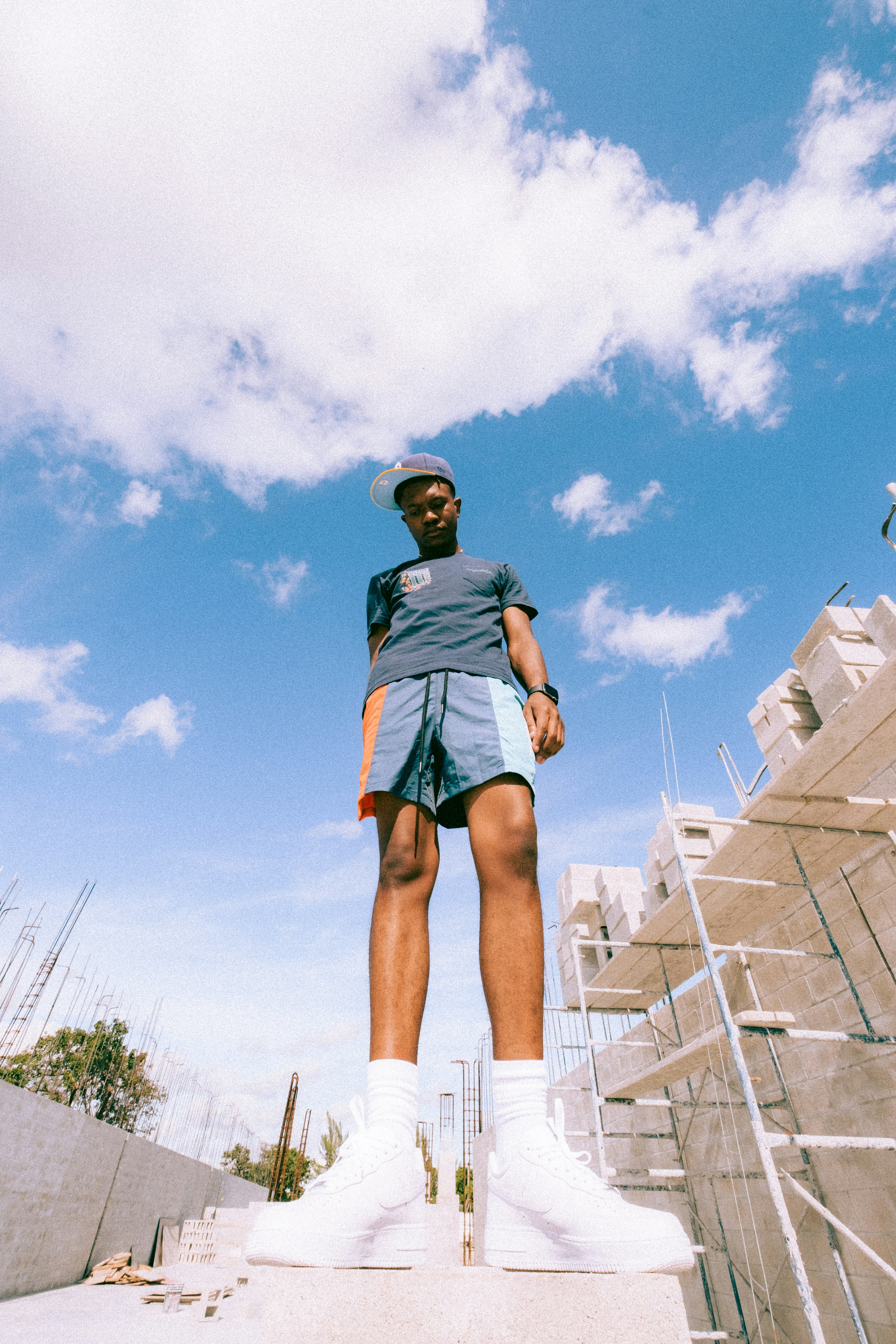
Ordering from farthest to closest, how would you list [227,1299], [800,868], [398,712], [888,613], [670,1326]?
[227,1299], [800,868], [888,613], [398,712], [670,1326]

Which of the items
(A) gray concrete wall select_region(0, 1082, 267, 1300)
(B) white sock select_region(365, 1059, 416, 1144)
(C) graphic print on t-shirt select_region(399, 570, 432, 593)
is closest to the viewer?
(B) white sock select_region(365, 1059, 416, 1144)

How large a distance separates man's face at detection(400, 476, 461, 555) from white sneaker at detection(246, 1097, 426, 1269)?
136 cm

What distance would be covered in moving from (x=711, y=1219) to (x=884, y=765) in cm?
402

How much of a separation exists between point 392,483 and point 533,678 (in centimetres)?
73

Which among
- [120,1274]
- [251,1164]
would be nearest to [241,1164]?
[251,1164]

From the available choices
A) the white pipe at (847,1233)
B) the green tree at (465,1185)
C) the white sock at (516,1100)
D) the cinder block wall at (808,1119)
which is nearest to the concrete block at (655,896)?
the cinder block wall at (808,1119)

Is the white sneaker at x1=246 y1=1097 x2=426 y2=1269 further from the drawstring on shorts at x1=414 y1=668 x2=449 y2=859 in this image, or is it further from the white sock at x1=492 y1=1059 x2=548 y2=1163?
the drawstring on shorts at x1=414 y1=668 x2=449 y2=859

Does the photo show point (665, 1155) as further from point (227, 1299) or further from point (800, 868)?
point (227, 1299)

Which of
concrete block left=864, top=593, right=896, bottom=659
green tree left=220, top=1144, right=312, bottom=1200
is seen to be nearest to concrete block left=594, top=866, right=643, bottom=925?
concrete block left=864, top=593, right=896, bottom=659

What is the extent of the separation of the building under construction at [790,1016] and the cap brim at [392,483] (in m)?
2.67

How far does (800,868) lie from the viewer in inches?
165

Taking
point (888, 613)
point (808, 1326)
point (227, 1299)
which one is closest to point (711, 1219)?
point (808, 1326)

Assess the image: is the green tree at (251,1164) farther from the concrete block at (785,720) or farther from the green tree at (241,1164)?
the concrete block at (785,720)

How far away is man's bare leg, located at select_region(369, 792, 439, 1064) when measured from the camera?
1.05 metres
